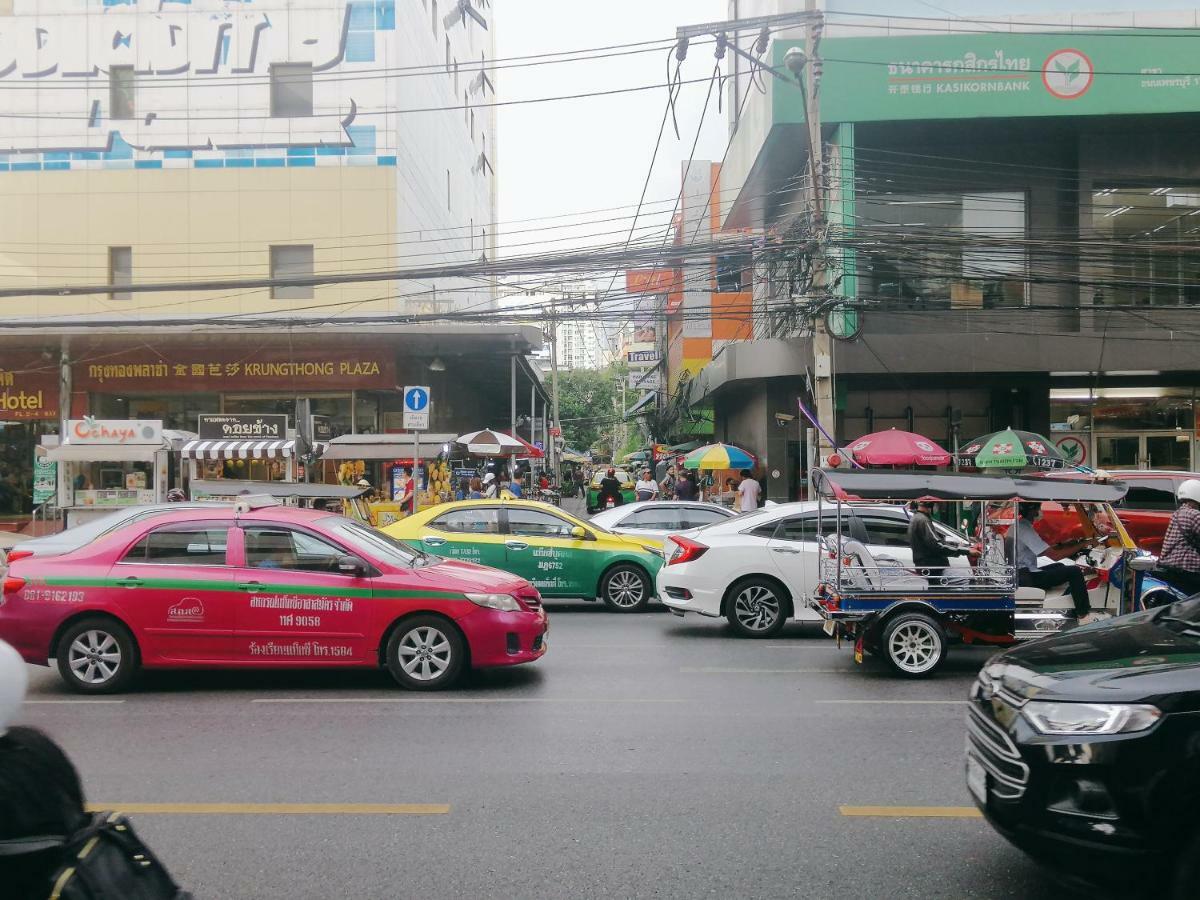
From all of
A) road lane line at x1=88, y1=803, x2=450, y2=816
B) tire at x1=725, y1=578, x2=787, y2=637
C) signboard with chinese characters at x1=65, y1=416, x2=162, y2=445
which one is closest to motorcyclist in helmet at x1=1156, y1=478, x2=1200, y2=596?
tire at x1=725, y1=578, x2=787, y2=637

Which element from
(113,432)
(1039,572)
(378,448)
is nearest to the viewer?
(1039,572)

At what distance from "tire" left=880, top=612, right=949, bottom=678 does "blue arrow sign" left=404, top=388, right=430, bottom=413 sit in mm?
9392

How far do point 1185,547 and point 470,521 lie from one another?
28.5 ft

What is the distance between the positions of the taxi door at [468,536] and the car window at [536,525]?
0.22 meters

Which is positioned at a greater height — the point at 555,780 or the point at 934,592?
the point at 934,592

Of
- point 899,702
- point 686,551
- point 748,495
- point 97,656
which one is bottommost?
point 899,702

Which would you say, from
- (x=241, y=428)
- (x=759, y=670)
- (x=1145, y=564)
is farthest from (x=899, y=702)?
(x=241, y=428)

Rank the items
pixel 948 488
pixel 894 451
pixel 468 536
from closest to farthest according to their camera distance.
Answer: pixel 948 488
pixel 468 536
pixel 894 451

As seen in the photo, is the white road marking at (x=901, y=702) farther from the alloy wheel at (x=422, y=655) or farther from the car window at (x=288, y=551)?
the car window at (x=288, y=551)

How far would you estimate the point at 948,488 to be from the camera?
9.23 m

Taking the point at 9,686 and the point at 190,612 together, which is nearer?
the point at 9,686

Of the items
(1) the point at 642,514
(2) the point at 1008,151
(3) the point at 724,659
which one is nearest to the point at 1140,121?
(2) the point at 1008,151

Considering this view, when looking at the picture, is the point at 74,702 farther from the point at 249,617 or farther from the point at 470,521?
the point at 470,521

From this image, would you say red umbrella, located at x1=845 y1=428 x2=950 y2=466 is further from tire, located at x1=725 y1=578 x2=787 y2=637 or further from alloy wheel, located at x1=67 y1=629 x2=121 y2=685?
alloy wheel, located at x1=67 y1=629 x2=121 y2=685
